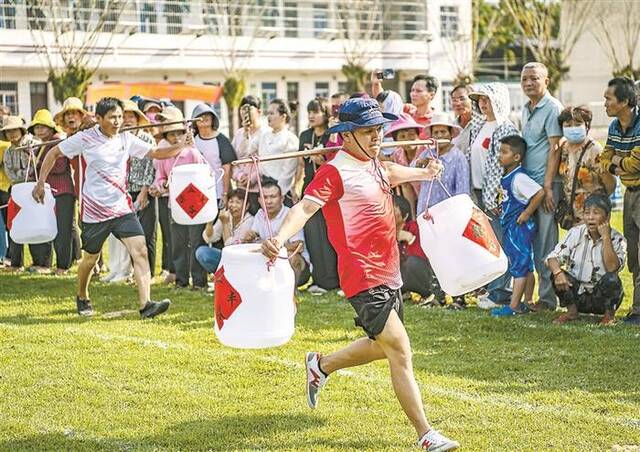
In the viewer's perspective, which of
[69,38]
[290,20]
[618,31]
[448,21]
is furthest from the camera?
[618,31]

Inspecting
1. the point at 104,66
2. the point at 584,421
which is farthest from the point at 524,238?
the point at 104,66

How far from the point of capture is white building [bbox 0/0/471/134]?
46.6m

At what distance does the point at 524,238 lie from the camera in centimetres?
981

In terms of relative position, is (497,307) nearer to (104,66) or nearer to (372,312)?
(372,312)

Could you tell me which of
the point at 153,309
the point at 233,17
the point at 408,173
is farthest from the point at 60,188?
the point at 233,17

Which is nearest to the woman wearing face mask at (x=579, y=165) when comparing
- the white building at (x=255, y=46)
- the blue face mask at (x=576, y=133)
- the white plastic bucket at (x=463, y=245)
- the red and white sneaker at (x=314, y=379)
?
the blue face mask at (x=576, y=133)

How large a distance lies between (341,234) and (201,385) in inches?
79.5

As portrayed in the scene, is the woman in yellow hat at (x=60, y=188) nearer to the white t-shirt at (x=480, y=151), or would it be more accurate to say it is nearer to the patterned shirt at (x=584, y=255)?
the white t-shirt at (x=480, y=151)

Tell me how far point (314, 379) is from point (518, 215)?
3.95m

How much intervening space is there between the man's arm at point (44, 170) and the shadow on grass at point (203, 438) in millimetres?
4538

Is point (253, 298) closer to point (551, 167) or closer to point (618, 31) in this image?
point (551, 167)

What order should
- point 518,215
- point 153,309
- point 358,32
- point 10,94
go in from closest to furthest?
point 518,215, point 153,309, point 10,94, point 358,32

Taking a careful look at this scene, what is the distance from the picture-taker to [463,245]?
6.46 metres

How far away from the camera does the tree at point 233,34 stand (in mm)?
50375
